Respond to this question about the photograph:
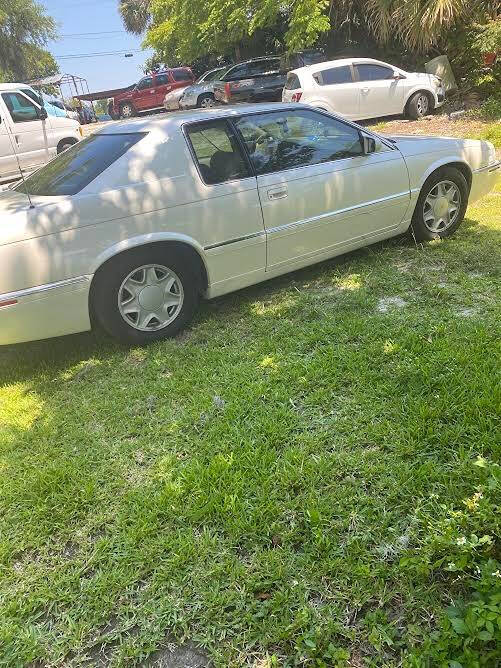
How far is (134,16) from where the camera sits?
48969mm

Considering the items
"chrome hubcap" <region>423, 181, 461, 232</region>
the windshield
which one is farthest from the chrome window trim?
the windshield

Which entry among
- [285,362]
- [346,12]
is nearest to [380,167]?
[285,362]

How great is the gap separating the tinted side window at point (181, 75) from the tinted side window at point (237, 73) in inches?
330

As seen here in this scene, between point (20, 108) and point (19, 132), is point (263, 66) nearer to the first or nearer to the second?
point (20, 108)

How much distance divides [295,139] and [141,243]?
166 cm

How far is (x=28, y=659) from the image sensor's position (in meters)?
1.89

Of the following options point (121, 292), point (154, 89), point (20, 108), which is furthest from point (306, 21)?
point (121, 292)

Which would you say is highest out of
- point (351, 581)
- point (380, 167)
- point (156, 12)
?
point (156, 12)

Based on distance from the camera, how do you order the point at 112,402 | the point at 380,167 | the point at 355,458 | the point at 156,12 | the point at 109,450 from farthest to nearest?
1. the point at 156,12
2. the point at 380,167
3. the point at 112,402
4. the point at 109,450
5. the point at 355,458

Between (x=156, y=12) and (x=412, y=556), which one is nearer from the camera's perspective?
(x=412, y=556)

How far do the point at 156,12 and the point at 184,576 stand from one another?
2820cm

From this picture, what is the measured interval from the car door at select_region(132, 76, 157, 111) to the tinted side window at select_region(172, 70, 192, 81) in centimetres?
122

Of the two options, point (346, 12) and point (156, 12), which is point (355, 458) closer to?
point (346, 12)

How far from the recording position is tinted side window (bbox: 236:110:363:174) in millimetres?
4137
